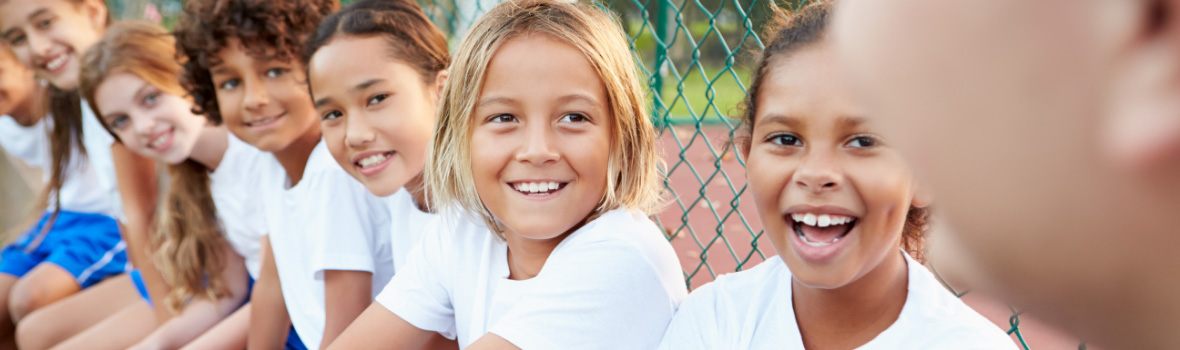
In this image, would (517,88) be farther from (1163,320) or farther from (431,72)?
(1163,320)

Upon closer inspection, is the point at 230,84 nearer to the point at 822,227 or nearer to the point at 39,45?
the point at 39,45

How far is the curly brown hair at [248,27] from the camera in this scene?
9.05ft

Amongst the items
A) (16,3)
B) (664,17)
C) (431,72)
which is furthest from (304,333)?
(664,17)

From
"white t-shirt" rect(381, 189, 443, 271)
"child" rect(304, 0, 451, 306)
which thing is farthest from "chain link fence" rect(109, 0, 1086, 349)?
"white t-shirt" rect(381, 189, 443, 271)

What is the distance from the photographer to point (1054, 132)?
1.40 ft

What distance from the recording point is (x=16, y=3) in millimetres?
3924

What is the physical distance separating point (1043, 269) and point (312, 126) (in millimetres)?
2609

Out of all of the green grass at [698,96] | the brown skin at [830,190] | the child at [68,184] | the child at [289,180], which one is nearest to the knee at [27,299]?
the child at [68,184]

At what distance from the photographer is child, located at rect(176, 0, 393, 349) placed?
2533mm

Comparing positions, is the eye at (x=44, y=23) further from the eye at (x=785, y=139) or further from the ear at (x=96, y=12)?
the eye at (x=785, y=139)

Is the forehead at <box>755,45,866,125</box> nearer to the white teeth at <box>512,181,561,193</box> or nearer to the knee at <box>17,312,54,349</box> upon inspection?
the white teeth at <box>512,181,561,193</box>

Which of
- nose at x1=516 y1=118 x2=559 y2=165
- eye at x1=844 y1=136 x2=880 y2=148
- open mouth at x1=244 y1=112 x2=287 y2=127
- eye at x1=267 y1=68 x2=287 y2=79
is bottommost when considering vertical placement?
open mouth at x1=244 y1=112 x2=287 y2=127

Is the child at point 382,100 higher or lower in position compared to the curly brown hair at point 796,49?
lower

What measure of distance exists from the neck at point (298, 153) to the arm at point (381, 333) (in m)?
0.84
